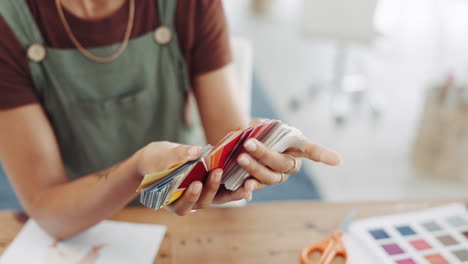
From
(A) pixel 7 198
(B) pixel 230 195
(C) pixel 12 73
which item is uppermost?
(C) pixel 12 73

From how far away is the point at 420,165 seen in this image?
80.2 inches

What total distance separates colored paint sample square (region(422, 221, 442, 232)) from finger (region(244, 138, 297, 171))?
0.35 m

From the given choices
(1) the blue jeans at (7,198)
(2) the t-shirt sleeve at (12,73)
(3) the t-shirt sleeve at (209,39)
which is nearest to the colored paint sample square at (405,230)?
(3) the t-shirt sleeve at (209,39)

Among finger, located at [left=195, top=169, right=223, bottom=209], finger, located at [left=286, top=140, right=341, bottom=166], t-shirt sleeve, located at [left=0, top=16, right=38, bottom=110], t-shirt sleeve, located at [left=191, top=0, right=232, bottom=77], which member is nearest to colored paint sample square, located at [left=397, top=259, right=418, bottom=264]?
finger, located at [left=286, top=140, right=341, bottom=166]

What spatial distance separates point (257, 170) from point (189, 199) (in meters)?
0.11

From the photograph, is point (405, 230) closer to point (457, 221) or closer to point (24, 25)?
point (457, 221)

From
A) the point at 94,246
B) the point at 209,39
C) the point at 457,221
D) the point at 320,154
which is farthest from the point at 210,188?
the point at 457,221

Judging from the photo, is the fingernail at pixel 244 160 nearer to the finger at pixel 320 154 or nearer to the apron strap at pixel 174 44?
the finger at pixel 320 154

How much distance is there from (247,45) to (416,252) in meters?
0.68

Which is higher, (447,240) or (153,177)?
(153,177)

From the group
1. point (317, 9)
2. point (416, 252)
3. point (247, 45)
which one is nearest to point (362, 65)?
point (317, 9)

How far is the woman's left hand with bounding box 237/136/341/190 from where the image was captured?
62cm

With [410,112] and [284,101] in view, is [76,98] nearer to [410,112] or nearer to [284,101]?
[284,101]

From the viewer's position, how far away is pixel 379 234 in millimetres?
812
